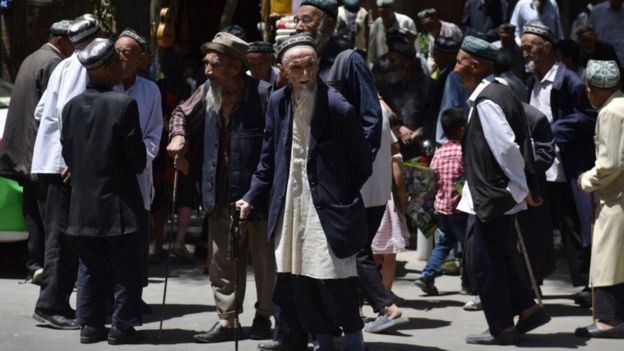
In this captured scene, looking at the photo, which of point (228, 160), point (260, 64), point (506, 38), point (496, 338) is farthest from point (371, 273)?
point (506, 38)

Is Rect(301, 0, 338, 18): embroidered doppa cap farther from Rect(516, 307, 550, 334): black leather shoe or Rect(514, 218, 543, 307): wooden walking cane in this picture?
Rect(516, 307, 550, 334): black leather shoe

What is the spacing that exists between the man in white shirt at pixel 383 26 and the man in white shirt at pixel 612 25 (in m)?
2.20

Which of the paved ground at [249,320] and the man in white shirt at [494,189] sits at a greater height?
the man in white shirt at [494,189]

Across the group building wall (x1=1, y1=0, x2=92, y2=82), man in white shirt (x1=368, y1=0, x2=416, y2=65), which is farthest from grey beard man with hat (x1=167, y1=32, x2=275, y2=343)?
building wall (x1=1, y1=0, x2=92, y2=82)

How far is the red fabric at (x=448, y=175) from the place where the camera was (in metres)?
11.4

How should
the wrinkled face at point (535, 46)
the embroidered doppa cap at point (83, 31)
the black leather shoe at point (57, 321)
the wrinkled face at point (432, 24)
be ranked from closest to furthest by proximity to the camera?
1. the black leather shoe at point (57, 321)
2. the embroidered doppa cap at point (83, 31)
3. the wrinkled face at point (535, 46)
4. the wrinkled face at point (432, 24)

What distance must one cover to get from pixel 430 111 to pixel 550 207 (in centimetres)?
204

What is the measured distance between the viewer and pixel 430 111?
43.2ft

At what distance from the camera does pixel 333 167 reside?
824 cm

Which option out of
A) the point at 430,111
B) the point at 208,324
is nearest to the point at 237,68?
the point at 208,324

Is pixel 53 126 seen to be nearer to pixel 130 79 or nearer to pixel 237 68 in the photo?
pixel 130 79

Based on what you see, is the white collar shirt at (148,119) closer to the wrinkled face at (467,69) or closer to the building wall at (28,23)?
the wrinkled face at (467,69)

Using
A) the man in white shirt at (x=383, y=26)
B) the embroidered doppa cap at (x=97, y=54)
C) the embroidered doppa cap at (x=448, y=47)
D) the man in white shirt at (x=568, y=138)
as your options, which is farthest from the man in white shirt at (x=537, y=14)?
the embroidered doppa cap at (x=97, y=54)

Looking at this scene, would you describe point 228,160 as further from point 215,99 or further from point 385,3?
point 385,3
